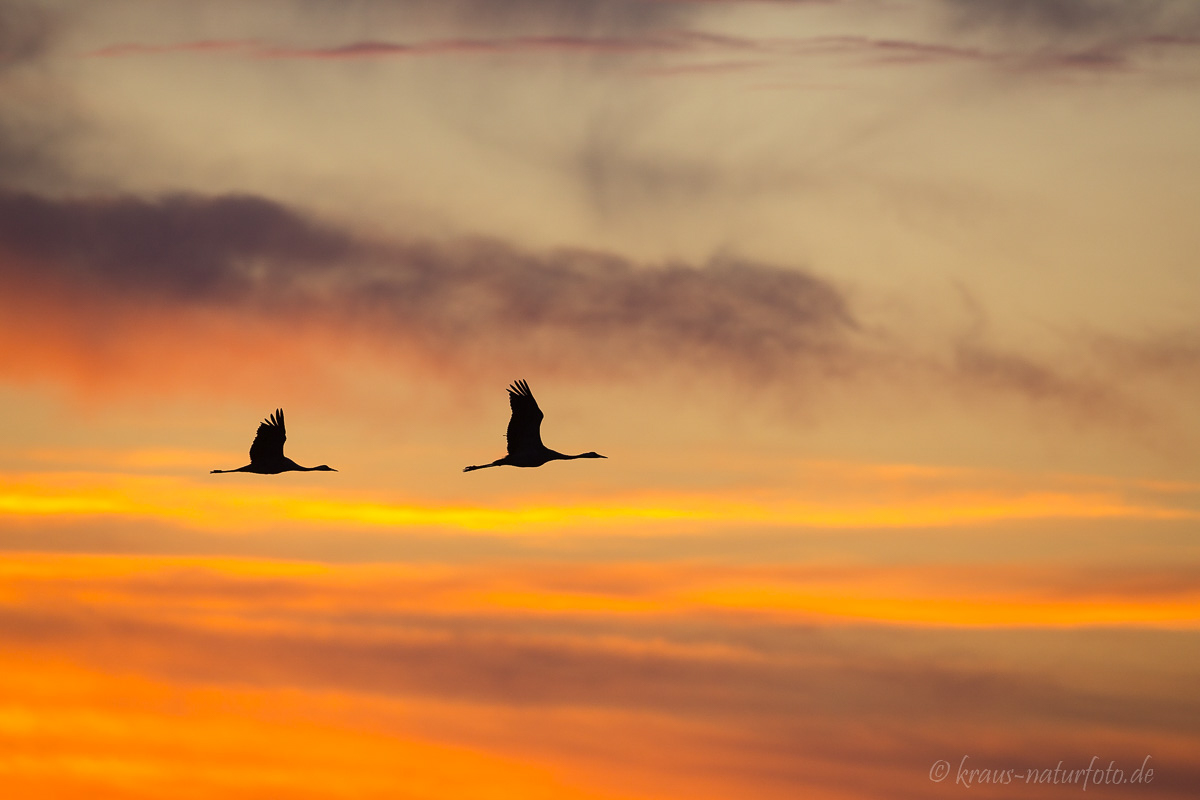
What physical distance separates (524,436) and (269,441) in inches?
578

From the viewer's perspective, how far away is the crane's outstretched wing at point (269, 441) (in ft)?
362

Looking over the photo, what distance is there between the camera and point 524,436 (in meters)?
104

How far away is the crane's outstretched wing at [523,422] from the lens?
10231 cm

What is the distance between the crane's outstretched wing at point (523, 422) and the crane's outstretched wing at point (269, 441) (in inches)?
517

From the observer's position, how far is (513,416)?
4060 inches

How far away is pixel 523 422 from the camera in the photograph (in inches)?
4060

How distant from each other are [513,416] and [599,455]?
774cm

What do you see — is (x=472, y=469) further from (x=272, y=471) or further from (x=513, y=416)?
(x=272, y=471)

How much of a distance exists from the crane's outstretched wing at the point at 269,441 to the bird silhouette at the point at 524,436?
11324 mm

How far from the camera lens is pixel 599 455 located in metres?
109

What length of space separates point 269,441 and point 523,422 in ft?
48.9

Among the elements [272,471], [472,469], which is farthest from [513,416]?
[272,471]

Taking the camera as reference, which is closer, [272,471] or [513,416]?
[513,416]

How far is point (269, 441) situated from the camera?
362 ft
